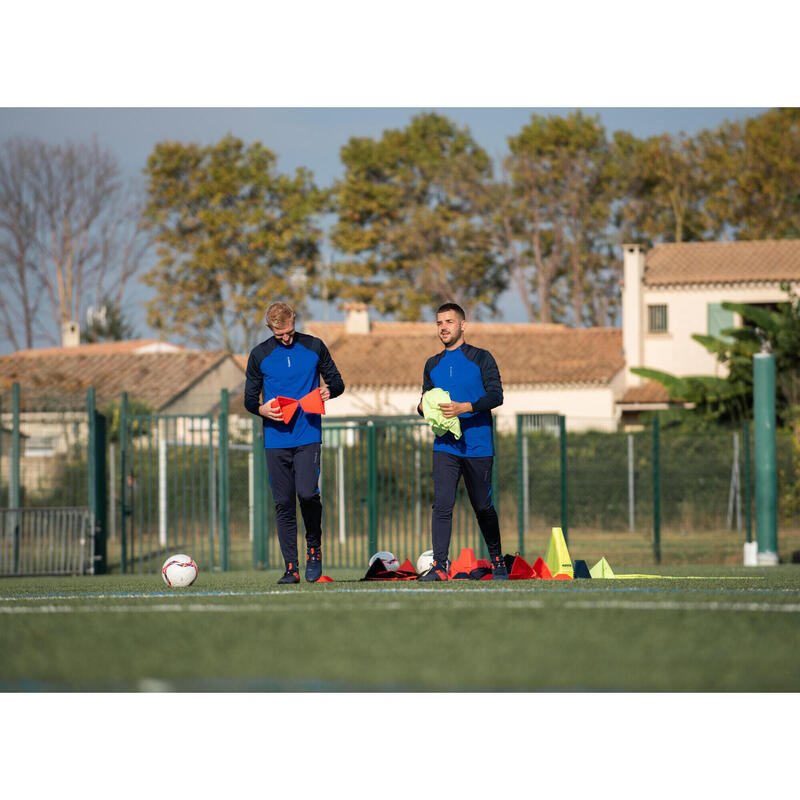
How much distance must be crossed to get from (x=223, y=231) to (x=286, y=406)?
39787mm

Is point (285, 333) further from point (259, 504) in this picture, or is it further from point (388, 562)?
point (259, 504)

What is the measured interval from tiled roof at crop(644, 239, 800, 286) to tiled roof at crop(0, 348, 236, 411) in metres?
15.2

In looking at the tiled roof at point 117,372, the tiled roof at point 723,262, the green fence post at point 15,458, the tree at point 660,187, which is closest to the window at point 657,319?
the tiled roof at point 723,262

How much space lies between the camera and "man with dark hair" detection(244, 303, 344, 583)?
8367 mm

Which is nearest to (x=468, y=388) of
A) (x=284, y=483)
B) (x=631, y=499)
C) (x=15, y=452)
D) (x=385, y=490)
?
(x=284, y=483)

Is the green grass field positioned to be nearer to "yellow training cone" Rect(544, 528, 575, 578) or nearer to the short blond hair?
the short blond hair

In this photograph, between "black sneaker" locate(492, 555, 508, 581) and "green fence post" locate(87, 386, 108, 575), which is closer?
"black sneaker" locate(492, 555, 508, 581)

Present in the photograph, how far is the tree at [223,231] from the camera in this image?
4659 centimetres

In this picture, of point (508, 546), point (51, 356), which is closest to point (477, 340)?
point (51, 356)

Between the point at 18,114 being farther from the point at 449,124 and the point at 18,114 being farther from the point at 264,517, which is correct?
the point at 264,517

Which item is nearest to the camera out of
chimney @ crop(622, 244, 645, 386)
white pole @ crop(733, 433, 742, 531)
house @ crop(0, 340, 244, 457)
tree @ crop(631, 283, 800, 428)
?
white pole @ crop(733, 433, 742, 531)

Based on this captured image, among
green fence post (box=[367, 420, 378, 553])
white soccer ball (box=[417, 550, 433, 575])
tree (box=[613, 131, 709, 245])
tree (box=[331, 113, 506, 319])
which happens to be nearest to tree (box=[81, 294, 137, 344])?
tree (box=[331, 113, 506, 319])

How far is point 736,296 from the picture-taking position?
124 ft

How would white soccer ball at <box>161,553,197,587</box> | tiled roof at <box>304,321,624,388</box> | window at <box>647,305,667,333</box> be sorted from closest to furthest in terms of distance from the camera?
1. white soccer ball at <box>161,553,197,587</box>
2. window at <box>647,305,667,333</box>
3. tiled roof at <box>304,321,624,388</box>
